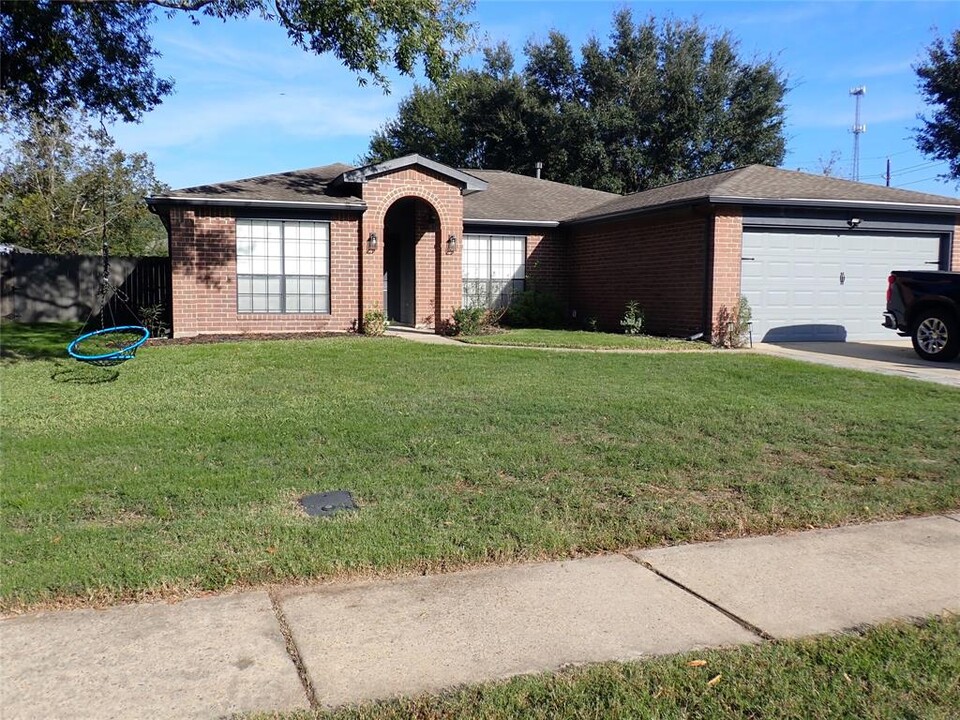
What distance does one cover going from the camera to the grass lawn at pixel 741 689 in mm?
2941

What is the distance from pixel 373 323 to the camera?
16188 millimetres

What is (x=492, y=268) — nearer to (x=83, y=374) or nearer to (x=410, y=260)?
(x=410, y=260)

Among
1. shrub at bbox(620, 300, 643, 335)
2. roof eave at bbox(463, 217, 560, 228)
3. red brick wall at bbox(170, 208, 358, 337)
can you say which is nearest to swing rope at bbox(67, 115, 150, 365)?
red brick wall at bbox(170, 208, 358, 337)

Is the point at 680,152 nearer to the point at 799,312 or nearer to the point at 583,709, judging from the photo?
the point at 799,312

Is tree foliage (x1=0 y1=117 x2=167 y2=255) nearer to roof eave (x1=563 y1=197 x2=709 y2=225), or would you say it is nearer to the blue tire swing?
the blue tire swing

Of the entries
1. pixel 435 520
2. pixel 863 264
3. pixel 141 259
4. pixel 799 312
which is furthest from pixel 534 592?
pixel 141 259

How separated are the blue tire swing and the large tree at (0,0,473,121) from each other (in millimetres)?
4086

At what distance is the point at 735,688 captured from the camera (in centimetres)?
311

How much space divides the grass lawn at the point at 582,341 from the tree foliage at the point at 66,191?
2005 centimetres

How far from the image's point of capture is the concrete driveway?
37.6 feet

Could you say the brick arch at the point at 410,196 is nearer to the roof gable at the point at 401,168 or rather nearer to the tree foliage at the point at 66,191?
the roof gable at the point at 401,168

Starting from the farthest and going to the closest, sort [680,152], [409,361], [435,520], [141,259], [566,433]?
[680,152], [141,259], [409,361], [566,433], [435,520]

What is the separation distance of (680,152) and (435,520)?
34779mm

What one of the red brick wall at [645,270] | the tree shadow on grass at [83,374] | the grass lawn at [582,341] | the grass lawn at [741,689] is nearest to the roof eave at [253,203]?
the grass lawn at [582,341]
